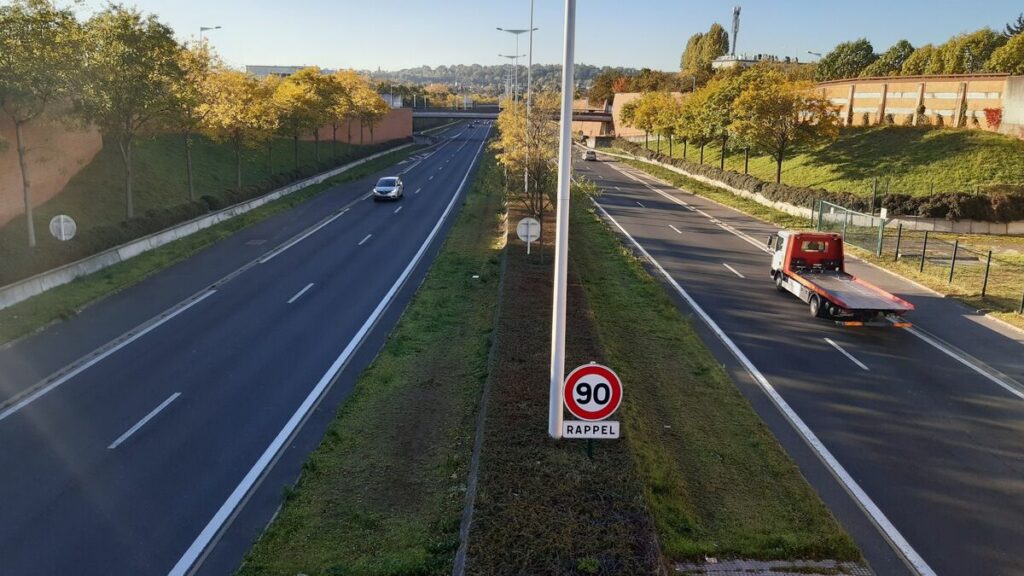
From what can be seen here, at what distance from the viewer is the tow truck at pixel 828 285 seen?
18156 mm

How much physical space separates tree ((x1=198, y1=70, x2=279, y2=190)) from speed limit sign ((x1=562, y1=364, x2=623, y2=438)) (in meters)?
30.5

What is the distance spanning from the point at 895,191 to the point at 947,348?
27.2m

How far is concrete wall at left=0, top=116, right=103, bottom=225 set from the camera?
25.0 m

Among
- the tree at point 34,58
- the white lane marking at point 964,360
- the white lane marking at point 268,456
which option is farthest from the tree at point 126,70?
the white lane marking at point 964,360

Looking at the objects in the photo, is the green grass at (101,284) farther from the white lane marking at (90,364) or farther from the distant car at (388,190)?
the distant car at (388,190)

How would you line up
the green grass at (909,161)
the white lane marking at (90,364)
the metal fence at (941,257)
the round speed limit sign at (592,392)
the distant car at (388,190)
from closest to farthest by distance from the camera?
the round speed limit sign at (592,392), the white lane marking at (90,364), the metal fence at (941,257), the green grass at (909,161), the distant car at (388,190)

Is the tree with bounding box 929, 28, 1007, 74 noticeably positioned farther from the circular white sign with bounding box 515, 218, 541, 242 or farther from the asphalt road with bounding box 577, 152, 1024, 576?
the circular white sign with bounding box 515, 218, 541, 242

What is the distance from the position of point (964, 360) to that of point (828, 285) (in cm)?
417

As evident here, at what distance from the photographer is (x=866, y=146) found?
161 ft

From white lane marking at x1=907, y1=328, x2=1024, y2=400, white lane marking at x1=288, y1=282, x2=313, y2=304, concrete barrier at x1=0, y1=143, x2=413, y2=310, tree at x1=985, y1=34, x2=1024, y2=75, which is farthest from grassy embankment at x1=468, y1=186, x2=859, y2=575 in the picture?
tree at x1=985, y1=34, x2=1024, y2=75

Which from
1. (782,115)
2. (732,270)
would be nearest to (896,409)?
(732,270)

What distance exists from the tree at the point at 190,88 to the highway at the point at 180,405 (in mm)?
7949

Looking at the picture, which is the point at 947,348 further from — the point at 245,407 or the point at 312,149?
the point at 312,149

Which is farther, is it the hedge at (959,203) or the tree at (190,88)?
the hedge at (959,203)
